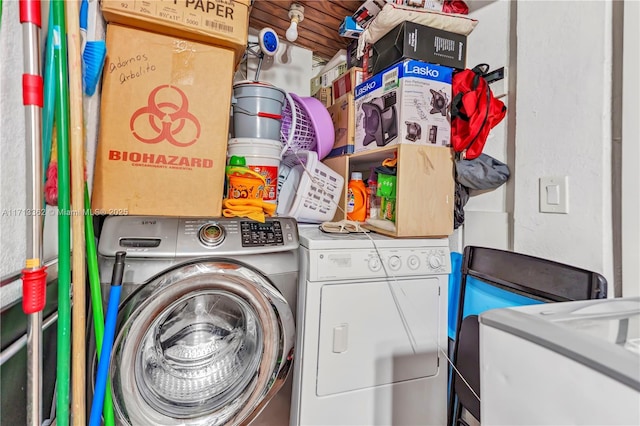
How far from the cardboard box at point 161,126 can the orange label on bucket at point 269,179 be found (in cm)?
23

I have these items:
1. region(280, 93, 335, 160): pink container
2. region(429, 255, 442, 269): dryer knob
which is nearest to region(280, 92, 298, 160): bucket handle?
region(280, 93, 335, 160): pink container

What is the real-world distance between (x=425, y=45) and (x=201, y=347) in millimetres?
1632

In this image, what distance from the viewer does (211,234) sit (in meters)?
1.07

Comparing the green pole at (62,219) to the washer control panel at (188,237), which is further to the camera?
the washer control panel at (188,237)

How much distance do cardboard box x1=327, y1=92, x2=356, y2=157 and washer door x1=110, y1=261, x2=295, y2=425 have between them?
0.99 meters

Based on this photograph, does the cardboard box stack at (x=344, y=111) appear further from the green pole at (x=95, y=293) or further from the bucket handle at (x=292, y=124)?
the green pole at (x=95, y=293)

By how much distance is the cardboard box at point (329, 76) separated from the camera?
205cm

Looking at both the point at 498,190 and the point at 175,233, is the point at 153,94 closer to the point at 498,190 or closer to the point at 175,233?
the point at 175,233

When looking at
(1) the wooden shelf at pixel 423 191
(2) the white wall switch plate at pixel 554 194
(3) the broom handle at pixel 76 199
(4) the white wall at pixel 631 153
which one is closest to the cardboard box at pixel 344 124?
(1) the wooden shelf at pixel 423 191

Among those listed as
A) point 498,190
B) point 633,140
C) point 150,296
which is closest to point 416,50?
point 498,190

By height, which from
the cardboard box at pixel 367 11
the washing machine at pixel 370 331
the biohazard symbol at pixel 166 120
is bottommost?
the washing machine at pixel 370 331

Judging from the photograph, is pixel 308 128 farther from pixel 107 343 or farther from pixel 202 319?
pixel 107 343

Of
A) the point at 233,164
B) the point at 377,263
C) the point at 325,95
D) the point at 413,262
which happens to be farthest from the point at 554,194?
the point at 325,95

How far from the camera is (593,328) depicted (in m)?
0.51
